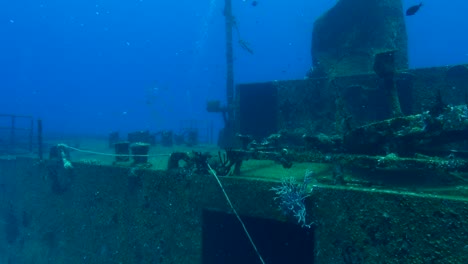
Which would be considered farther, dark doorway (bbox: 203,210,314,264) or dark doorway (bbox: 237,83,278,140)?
dark doorway (bbox: 237,83,278,140)

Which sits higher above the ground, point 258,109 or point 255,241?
point 258,109

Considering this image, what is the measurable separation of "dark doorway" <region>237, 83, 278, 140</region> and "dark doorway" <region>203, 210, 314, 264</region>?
3324 mm

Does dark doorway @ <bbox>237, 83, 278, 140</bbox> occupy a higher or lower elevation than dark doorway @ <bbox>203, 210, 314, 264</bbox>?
higher

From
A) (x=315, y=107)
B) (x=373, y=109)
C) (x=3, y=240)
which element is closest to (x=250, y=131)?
(x=315, y=107)

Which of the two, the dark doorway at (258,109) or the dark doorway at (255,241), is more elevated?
the dark doorway at (258,109)

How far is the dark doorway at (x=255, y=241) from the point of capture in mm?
4637

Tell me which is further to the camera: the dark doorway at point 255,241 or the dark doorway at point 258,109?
the dark doorway at point 258,109

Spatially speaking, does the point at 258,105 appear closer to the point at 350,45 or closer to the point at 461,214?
the point at 350,45

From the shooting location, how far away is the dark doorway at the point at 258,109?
791 centimetres

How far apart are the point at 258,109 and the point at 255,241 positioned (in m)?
4.09

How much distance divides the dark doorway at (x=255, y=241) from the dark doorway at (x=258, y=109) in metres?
3.32

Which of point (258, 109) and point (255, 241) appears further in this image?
point (258, 109)

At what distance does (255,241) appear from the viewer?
473 centimetres

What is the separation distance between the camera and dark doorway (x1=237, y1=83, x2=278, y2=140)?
26.0ft
